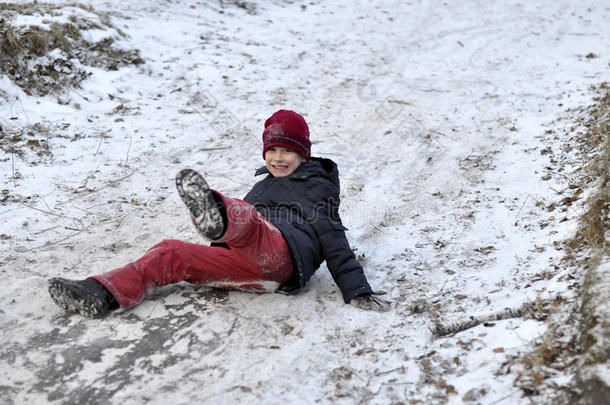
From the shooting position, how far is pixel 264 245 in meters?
3.27

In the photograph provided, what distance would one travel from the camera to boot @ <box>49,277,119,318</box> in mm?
3070

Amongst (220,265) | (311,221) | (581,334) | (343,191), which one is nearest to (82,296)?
(220,265)

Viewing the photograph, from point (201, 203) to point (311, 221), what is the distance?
3.11 feet

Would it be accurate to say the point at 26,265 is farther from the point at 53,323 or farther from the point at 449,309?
the point at 449,309

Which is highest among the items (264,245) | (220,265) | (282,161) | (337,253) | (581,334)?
(282,161)

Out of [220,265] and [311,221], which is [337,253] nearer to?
[311,221]

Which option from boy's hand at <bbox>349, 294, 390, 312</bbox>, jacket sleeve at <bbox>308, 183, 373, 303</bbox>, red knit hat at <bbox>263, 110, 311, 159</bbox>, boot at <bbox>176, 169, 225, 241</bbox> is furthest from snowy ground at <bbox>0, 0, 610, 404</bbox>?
red knit hat at <bbox>263, 110, 311, 159</bbox>

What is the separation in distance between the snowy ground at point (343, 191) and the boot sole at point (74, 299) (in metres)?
0.07

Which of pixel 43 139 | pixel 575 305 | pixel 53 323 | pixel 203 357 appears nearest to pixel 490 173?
pixel 575 305

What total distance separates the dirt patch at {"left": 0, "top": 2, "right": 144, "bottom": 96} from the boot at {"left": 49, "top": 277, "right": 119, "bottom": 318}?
3882 mm

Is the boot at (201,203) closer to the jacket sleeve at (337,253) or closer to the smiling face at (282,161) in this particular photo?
the jacket sleeve at (337,253)

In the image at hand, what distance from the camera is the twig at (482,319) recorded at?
298 cm

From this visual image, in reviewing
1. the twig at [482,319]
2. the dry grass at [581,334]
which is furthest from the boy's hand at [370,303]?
the dry grass at [581,334]

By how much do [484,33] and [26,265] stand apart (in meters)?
8.77
